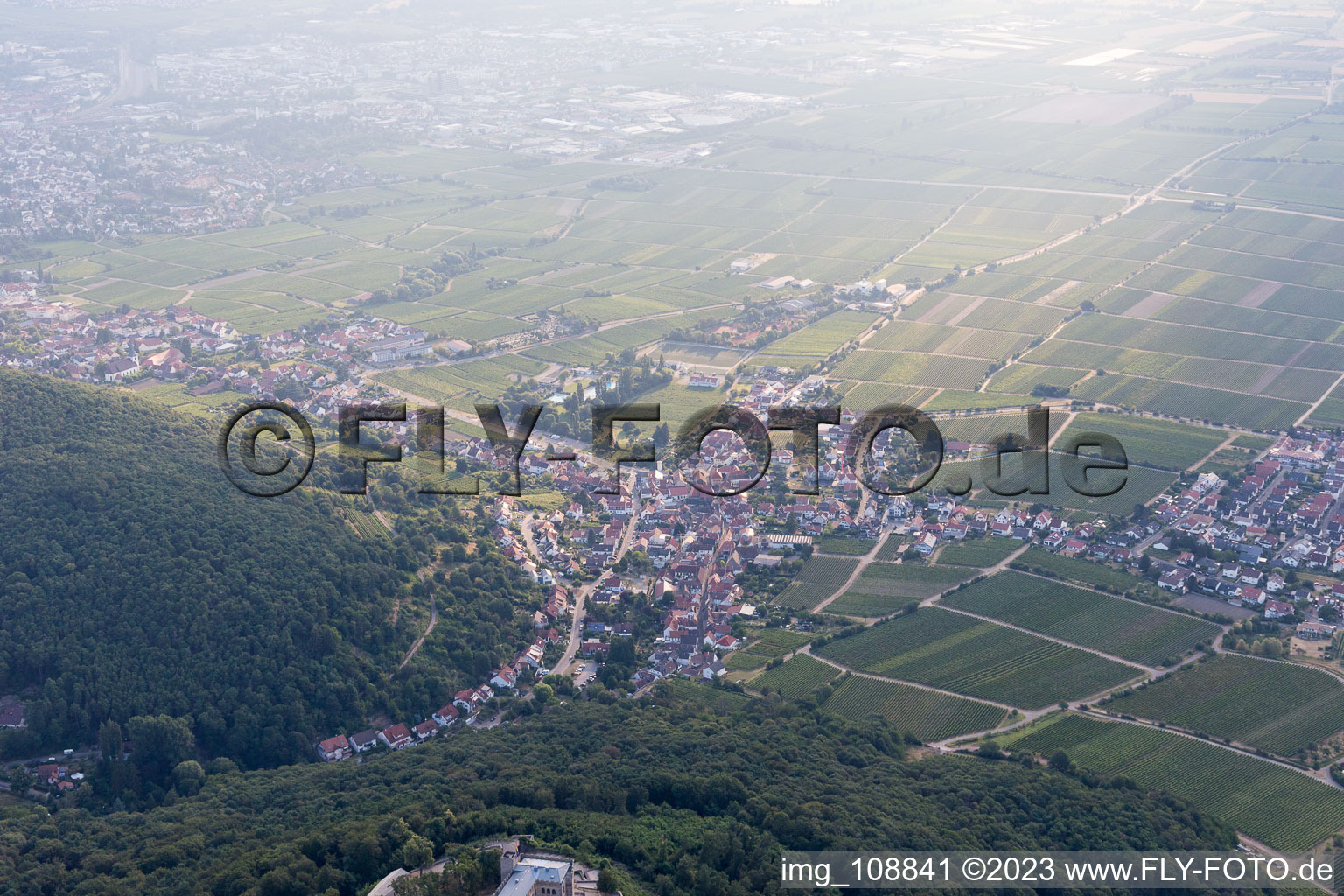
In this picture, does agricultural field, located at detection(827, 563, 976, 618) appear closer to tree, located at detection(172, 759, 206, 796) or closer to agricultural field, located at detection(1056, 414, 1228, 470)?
agricultural field, located at detection(1056, 414, 1228, 470)

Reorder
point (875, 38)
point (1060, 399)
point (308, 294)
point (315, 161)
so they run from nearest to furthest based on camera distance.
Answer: point (1060, 399) → point (308, 294) → point (315, 161) → point (875, 38)

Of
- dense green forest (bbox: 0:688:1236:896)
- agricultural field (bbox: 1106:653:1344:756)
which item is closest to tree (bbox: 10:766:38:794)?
dense green forest (bbox: 0:688:1236:896)

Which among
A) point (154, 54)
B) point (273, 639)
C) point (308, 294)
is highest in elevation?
point (154, 54)

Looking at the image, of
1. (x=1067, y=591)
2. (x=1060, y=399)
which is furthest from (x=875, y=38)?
(x=1067, y=591)

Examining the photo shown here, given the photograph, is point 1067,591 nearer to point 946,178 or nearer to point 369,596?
point 369,596

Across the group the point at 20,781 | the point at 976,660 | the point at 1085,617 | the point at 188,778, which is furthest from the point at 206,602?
the point at 1085,617

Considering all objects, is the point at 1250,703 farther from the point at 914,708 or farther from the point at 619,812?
the point at 619,812
